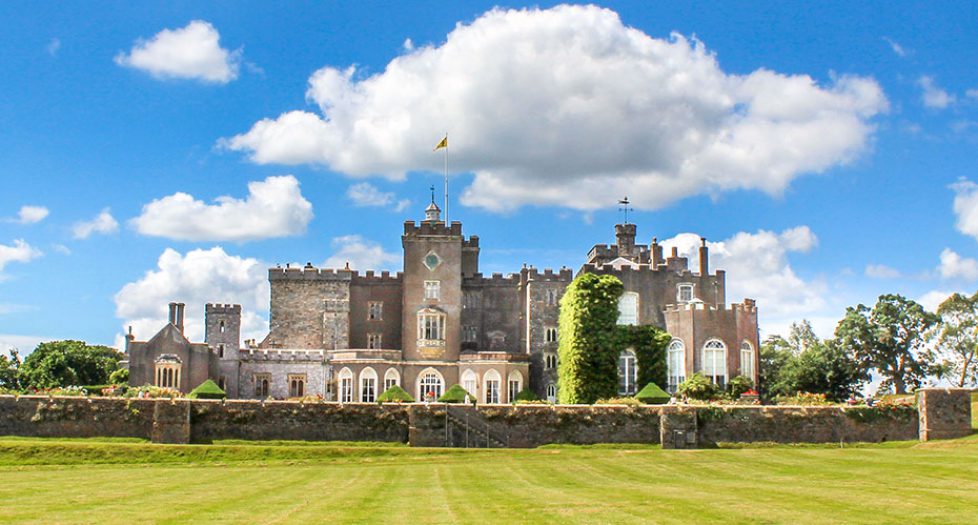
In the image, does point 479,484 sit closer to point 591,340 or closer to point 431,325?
point 591,340

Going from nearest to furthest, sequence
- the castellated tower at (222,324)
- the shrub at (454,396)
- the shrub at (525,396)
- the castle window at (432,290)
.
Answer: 1. the shrub at (454,396)
2. the shrub at (525,396)
3. the castle window at (432,290)
4. the castellated tower at (222,324)

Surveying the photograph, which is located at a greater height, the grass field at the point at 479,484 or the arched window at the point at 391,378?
the arched window at the point at 391,378

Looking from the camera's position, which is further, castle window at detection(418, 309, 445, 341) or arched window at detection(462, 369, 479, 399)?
castle window at detection(418, 309, 445, 341)

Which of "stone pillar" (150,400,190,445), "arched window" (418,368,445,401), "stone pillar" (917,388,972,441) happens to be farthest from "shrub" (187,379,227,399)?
"stone pillar" (917,388,972,441)

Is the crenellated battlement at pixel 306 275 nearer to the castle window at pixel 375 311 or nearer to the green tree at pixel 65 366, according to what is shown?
the castle window at pixel 375 311

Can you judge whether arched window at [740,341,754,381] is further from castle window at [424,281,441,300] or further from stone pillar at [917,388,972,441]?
castle window at [424,281,441,300]

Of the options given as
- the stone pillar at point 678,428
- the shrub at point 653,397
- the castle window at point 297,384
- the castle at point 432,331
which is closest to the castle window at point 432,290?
the castle at point 432,331

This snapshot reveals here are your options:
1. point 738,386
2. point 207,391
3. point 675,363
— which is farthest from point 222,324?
point 738,386

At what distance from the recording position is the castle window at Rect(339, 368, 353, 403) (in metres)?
60.8

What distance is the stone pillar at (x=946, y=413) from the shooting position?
42.4 meters

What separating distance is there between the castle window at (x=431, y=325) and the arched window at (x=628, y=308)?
36.5ft

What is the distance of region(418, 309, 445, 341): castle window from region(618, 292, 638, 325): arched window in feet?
36.5

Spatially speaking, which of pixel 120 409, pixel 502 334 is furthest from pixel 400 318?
pixel 120 409

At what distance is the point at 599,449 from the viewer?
42.8m
